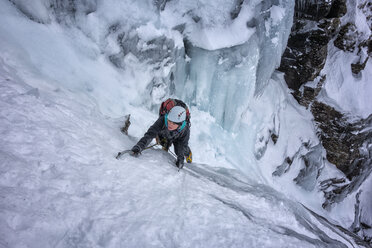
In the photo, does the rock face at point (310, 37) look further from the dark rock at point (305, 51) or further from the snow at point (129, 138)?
the snow at point (129, 138)

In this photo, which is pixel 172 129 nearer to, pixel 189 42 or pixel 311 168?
pixel 189 42

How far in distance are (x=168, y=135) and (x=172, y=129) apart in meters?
0.30

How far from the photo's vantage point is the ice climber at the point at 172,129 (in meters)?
2.97

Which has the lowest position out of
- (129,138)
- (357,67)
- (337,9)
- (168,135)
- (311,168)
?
(311,168)

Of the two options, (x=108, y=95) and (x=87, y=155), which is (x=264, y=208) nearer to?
(x=87, y=155)

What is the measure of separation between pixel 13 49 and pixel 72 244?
356 centimetres

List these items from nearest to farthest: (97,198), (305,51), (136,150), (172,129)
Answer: (97,198) < (136,150) < (172,129) < (305,51)

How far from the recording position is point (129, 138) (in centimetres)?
373

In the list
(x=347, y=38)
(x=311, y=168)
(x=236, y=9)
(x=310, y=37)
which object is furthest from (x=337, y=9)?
(x=311, y=168)

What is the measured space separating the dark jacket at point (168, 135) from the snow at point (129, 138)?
247 mm

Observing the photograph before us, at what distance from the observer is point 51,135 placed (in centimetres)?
218

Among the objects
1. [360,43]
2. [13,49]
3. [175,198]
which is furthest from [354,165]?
[13,49]

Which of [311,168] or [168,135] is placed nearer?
[168,135]

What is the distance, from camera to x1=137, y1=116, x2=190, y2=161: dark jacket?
9.98 feet
